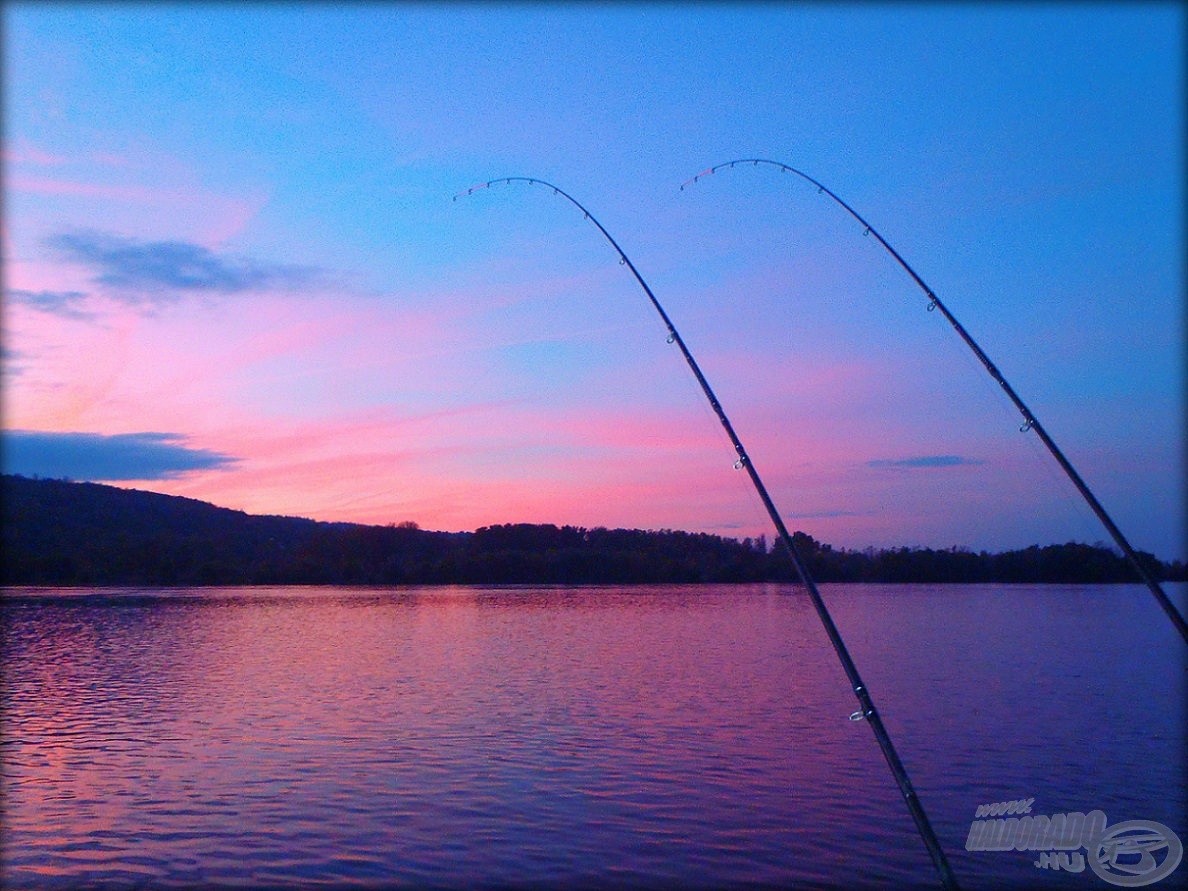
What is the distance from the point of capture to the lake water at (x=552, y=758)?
934cm

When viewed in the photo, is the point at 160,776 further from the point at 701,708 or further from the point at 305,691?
the point at 701,708

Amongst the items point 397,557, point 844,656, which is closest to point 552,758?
point 844,656

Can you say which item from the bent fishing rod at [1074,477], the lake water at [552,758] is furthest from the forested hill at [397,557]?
the bent fishing rod at [1074,477]

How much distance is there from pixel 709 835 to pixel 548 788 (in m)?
2.57

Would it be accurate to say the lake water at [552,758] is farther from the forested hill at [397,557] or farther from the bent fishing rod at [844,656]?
the forested hill at [397,557]

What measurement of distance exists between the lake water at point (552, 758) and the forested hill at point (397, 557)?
35464mm

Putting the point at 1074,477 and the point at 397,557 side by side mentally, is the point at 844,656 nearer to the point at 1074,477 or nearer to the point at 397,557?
the point at 1074,477

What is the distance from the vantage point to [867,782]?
12.6 meters

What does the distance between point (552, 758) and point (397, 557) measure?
243 ft

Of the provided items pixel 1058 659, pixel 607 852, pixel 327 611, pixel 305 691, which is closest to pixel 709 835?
pixel 607 852

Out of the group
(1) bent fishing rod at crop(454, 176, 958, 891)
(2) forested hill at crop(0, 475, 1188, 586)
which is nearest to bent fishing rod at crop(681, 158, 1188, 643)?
(1) bent fishing rod at crop(454, 176, 958, 891)

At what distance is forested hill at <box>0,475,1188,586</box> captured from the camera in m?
63.1

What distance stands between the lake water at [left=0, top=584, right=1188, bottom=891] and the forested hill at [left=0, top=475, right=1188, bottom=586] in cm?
3546

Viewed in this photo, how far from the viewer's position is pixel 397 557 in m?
85.5
